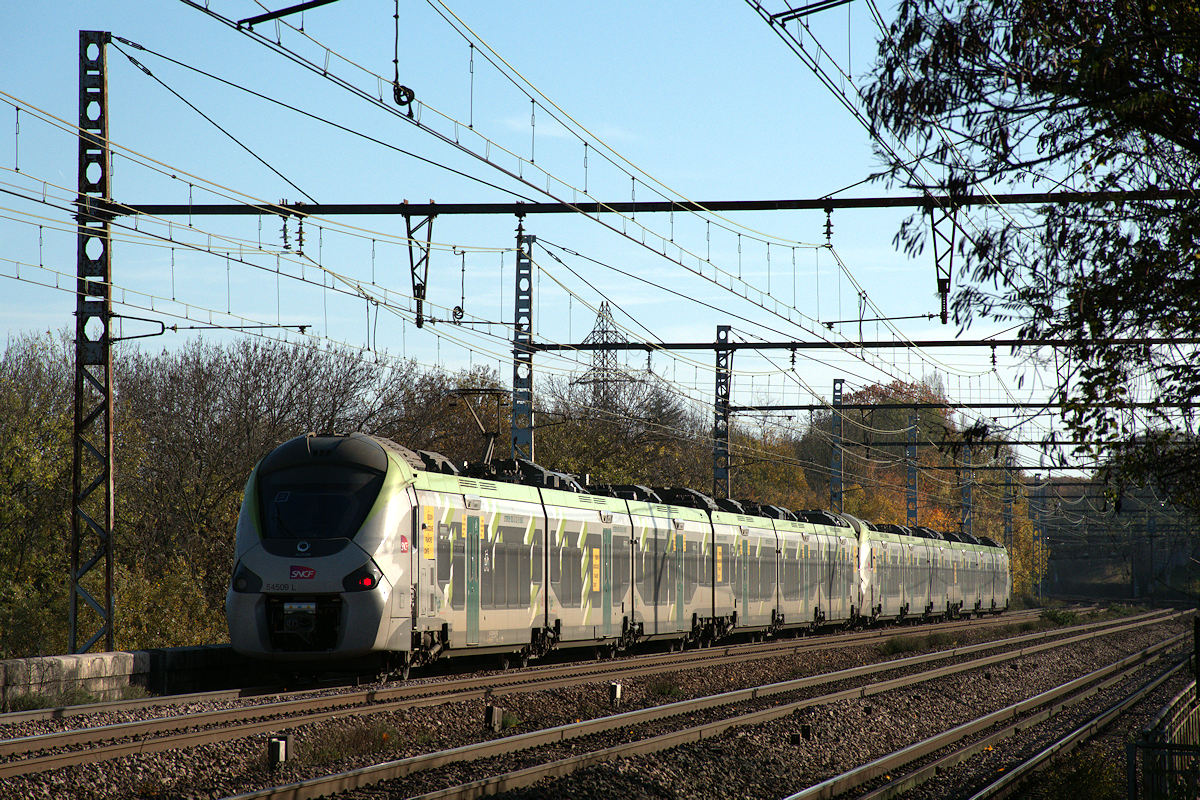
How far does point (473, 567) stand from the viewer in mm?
18953

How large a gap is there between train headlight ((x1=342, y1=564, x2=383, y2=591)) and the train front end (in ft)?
0.04

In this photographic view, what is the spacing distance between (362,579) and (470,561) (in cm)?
275

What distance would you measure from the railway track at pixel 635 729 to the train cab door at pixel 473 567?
1614 mm

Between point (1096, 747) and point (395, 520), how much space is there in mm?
9282

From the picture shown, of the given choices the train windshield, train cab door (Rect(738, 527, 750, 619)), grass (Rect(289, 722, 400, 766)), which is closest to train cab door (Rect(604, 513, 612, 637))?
the train windshield

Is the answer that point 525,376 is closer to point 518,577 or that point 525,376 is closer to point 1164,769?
point 518,577

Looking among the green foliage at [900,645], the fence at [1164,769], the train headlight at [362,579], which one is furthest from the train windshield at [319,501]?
the green foliage at [900,645]

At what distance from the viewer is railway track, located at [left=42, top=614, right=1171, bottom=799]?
33.9ft

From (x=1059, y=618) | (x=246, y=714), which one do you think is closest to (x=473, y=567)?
(x=246, y=714)

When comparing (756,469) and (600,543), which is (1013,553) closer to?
(756,469)

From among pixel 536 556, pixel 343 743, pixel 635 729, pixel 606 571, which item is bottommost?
pixel 635 729

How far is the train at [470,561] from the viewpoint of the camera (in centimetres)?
1645

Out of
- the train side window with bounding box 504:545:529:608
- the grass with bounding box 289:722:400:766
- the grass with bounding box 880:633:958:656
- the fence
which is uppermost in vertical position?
the train side window with bounding box 504:545:529:608

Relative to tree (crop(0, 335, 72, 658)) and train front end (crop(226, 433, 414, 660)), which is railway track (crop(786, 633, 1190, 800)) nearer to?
train front end (crop(226, 433, 414, 660))
